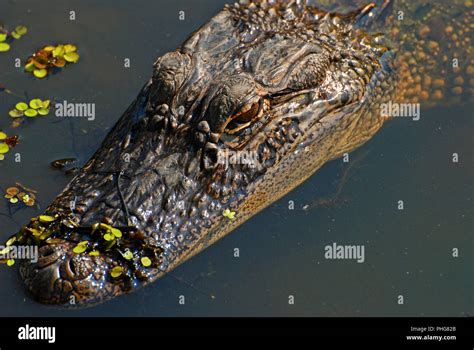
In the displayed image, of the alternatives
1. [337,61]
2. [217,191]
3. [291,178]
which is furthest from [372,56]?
[217,191]

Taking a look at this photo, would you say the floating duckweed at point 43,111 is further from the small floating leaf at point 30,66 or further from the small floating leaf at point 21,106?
the small floating leaf at point 30,66

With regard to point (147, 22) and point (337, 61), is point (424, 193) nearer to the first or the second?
point (337, 61)

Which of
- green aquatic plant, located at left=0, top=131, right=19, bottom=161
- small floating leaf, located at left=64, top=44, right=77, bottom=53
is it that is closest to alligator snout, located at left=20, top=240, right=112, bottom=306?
green aquatic plant, located at left=0, top=131, right=19, bottom=161

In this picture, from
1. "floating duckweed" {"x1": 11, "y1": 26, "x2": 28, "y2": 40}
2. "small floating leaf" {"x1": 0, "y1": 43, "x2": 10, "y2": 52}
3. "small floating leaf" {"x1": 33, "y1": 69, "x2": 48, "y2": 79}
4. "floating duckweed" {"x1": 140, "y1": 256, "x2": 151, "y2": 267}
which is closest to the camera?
"floating duckweed" {"x1": 140, "y1": 256, "x2": 151, "y2": 267}

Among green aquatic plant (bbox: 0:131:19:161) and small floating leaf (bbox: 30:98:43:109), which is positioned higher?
small floating leaf (bbox: 30:98:43:109)

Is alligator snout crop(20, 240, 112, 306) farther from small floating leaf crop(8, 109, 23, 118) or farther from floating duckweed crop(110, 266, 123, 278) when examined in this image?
small floating leaf crop(8, 109, 23, 118)

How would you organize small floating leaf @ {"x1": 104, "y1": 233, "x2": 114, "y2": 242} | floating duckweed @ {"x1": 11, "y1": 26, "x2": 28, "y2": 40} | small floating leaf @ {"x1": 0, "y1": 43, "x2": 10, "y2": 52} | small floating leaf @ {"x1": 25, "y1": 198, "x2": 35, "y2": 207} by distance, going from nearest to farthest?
small floating leaf @ {"x1": 104, "y1": 233, "x2": 114, "y2": 242} → small floating leaf @ {"x1": 25, "y1": 198, "x2": 35, "y2": 207} → small floating leaf @ {"x1": 0, "y1": 43, "x2": 10, "y2": 52} → floating duckweed @ {"x1": 11, "y1": 26, "x2": 28, "y2": 40}

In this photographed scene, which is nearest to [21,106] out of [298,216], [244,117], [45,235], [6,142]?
[6,142]

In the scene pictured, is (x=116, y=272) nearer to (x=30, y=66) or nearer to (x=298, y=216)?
(x=298, y=216)
